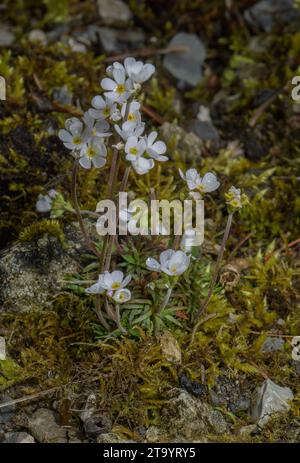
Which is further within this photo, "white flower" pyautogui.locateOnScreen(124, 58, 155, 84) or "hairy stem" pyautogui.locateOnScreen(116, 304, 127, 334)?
"hairy stem" pyautogui.locateOnScreen(116, 304, 127, 334)

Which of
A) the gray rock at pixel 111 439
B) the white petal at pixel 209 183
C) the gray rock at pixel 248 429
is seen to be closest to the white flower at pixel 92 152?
the white petal at pixel 209 183

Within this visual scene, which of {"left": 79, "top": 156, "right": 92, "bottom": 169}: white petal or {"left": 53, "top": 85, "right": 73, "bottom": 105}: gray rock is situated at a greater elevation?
{"left": 53, "top": 85, "right": 73, "bottom": 105}: gray rock

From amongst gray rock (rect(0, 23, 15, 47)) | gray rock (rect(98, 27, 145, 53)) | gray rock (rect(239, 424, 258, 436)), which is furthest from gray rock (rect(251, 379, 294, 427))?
gray rock (rect(0, 23, 15, 47))

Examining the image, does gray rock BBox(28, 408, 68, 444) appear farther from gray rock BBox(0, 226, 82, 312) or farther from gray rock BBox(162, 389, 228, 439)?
gray rock BBox(0, 226, 82, 312)

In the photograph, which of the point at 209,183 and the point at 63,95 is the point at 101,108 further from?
the point at 63,95

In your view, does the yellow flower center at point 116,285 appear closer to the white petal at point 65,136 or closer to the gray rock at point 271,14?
the white petal at point 65,136

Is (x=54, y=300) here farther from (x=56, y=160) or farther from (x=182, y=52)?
(x=182, y=52)
